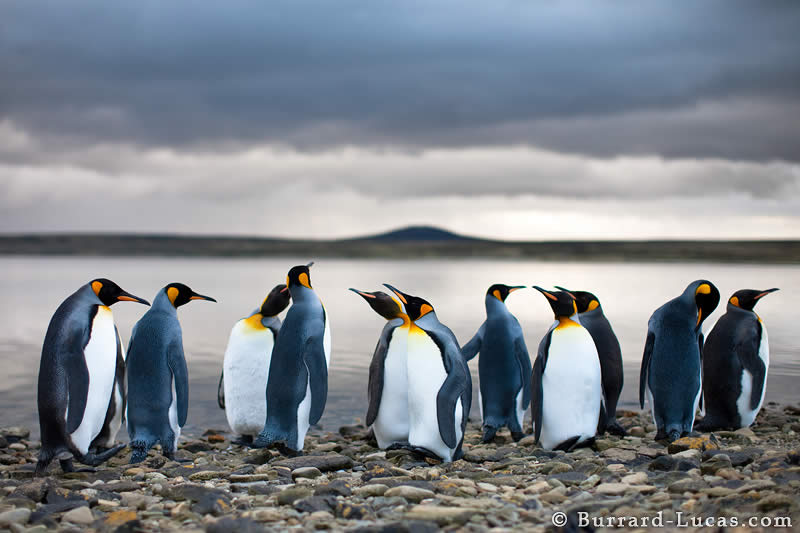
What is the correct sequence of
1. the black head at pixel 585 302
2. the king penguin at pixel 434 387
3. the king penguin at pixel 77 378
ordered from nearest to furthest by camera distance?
1. the king penguin at pixel 77 378
2. the king penguin at pixel 434 387
3. the black head at pixel 585 302

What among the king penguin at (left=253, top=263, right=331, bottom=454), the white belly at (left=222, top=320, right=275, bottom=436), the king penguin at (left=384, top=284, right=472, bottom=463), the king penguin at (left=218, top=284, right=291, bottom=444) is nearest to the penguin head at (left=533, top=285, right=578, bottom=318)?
the king penguin at (left=384, top=284, right=472, bottom=463)

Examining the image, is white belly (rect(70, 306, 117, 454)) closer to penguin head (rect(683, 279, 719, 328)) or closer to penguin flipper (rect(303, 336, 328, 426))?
penguin flipper (rect(303, 336, 328, 426))

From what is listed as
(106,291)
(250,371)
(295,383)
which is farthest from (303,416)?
(106,291)

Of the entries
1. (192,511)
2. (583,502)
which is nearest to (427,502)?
(583,502)

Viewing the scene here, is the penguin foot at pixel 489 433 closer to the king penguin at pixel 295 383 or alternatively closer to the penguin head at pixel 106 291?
the king penguin at pixel 295 383

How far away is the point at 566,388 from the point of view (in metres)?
6.20

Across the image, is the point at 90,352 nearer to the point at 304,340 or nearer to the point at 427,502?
the point at 304,340

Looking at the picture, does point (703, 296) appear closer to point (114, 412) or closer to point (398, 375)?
point (398, 375)

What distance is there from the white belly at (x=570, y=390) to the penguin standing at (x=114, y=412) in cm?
339

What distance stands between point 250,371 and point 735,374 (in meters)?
4.35

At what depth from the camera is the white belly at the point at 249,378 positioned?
22.0 ft

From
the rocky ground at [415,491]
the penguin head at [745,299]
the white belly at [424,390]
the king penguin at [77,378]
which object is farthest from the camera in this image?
the penguin head at [745,299]

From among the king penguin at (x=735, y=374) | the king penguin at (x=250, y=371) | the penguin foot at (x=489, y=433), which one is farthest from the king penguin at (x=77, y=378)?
the king penguin at (x=735, y=374)

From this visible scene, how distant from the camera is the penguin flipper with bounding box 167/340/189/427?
19.7ft
